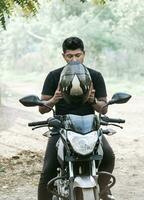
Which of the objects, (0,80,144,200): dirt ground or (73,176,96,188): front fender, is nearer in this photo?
(73,176,96,188): front fender

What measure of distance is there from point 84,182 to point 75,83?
0.70 metres

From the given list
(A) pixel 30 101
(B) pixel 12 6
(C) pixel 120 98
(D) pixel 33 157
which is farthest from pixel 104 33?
(A) pixel 30 101

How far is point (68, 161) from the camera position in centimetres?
350

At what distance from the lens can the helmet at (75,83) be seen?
346cm

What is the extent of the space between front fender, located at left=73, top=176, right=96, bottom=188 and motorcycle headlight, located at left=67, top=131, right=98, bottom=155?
0.21 metres

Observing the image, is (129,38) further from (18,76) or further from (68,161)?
(68,161)

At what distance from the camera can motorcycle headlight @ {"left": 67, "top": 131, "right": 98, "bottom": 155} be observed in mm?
3363

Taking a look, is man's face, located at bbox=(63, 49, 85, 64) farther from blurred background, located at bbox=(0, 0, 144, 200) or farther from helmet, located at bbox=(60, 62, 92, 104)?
blurred background, located at bbox=(0, 0, 144, 200)

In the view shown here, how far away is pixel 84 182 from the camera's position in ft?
11.2

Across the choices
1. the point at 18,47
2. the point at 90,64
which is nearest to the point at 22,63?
the point at 18,47

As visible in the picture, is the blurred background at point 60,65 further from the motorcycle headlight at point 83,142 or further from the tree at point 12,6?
Answer: the motorcycle headlight at point 83,142

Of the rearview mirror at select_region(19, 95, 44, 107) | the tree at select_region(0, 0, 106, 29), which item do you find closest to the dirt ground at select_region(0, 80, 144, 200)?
the tree at select_region(0, 0, 106, 29)

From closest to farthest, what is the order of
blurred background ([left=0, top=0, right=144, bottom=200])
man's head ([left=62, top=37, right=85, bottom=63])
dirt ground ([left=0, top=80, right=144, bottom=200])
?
man's head ([left=62, top=37, right=85, bottom=63]) < dirt ground ([left=0, top=80, right=144, bottom=200]) < blurred background ([left=0, top=0, right=144, bottom=200])

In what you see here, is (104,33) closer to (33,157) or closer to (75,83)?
(33,157)
